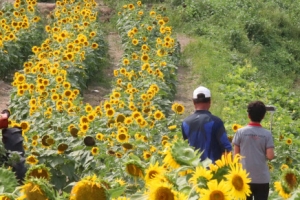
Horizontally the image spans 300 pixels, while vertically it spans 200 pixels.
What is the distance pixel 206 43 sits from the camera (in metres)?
14.7

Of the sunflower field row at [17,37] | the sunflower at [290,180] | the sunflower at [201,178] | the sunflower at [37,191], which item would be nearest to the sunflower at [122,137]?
the sunflower at [290,180]

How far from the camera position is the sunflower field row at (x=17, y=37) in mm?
10830

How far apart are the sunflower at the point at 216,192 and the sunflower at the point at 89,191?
0.28 metres

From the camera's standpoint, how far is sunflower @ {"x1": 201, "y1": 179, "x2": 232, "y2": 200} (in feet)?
6.22

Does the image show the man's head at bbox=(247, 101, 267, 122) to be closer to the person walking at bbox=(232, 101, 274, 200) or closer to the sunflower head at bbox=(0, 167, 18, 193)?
the person walking at bbox=(232, 101, 274, 200)

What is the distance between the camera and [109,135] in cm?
588

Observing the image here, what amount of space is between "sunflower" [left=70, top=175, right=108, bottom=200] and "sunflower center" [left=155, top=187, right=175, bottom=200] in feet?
0.47

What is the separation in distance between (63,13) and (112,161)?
848 cm

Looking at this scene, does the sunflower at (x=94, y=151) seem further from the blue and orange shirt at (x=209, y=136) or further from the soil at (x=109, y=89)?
the soil at (x=109, y=89)

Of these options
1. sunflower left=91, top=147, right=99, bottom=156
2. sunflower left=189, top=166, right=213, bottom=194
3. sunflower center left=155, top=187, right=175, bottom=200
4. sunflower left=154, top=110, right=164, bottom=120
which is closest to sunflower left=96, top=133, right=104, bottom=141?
sunflower left=91, top=147, right=99, bottom=156

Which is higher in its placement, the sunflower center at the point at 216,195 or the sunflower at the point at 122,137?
the sunflower center at the point at 216,195

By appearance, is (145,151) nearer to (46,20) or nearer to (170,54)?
(170,54)

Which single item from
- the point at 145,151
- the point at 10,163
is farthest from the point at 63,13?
the point at 10,163

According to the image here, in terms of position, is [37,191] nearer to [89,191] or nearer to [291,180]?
[89,191]
